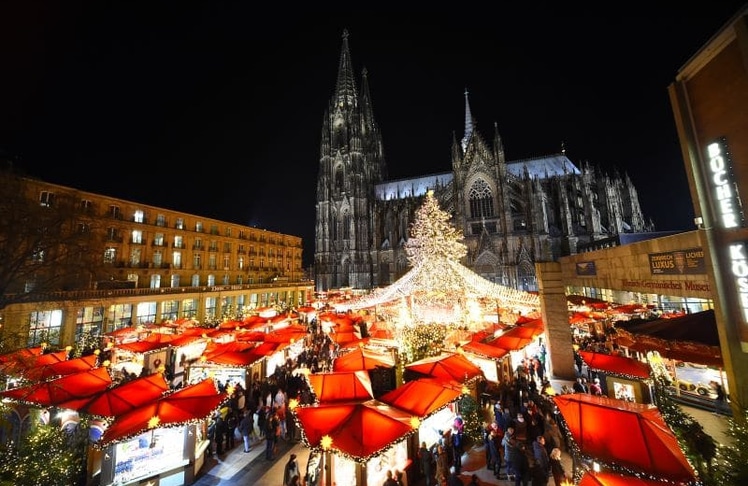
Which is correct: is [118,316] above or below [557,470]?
above

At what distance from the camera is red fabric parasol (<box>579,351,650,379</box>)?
854 centimetres

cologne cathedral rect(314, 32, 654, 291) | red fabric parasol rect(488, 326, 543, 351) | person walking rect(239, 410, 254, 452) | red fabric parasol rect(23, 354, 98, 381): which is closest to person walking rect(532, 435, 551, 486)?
red fabric parasol rect(488, 326, 543, 351)

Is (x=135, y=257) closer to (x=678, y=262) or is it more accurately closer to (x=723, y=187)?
(x=678, y=262)

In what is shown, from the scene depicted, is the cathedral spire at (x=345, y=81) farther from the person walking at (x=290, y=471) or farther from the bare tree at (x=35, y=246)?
the person walking at (x=290, y=471)

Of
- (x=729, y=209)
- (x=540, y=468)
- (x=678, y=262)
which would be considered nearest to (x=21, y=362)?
(x=540, y=468)

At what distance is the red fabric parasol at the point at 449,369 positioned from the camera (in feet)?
27.7

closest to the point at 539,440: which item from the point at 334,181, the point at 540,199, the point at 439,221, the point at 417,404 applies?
the point at 417,404

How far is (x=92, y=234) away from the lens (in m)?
18.8

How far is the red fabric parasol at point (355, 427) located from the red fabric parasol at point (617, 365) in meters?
6.95

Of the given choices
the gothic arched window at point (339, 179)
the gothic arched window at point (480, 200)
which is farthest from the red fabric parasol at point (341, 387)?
the gothic arched window at point (339, 179)

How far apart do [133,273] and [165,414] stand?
29.9 m

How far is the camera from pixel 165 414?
6871mm

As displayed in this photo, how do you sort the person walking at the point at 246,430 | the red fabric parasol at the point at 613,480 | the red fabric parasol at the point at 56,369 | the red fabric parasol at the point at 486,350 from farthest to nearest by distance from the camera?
the red fabric parasol at the point at 486,350, the red fabric parasol at the point at 56,369, the person walking at the point at 246,430, the red fabric parasol at the point at 613,480

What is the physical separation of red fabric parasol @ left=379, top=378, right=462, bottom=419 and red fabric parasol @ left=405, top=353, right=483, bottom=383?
27.3 inches
